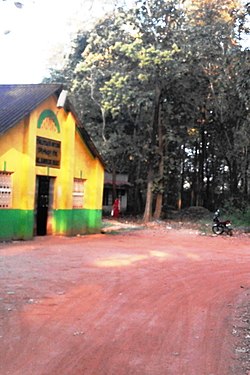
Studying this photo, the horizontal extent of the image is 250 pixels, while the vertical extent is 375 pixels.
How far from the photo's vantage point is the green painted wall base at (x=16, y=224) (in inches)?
616

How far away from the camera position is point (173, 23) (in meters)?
26.2

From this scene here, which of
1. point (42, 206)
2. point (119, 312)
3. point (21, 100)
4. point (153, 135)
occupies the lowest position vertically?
point (119, 312)

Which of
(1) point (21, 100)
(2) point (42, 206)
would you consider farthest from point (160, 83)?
(2) point (42, 206)

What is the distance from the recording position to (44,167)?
1733 cm

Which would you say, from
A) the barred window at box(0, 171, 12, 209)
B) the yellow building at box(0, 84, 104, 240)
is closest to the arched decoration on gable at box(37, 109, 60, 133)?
the yellow building at box(0, 84, 104, 240)

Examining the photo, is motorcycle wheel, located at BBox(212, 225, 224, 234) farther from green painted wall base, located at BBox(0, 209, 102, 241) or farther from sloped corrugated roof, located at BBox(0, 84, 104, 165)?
sloped corrugated roof, located at BBox(0, 84, 104, 165)

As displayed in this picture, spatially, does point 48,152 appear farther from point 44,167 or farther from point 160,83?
point 160,83

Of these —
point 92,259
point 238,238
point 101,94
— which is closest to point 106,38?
point 101,94

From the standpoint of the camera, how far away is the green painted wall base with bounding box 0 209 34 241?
616 inches

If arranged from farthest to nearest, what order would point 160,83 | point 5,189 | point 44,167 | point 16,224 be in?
point 160,83, point 44,167, point 16,224, point 5,189

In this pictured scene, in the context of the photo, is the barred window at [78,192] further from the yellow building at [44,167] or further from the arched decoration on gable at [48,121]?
the arched decoration on gable at [48,121]

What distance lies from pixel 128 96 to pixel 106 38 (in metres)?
4.11

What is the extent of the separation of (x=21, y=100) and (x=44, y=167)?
8.78 ft

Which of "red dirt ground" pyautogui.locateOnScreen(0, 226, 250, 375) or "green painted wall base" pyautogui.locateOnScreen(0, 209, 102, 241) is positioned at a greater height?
"green painted wall base" pyautogui.locateOnScreen(0, 209, 102, 241)
